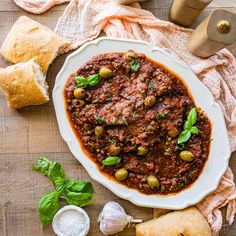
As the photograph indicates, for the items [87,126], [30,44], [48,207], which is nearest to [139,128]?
[87,126]

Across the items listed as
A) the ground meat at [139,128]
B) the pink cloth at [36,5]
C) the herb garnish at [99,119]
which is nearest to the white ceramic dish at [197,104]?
the ground meat at [139,128]

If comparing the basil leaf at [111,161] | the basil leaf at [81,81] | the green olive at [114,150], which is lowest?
the basil leaf at [111,161]

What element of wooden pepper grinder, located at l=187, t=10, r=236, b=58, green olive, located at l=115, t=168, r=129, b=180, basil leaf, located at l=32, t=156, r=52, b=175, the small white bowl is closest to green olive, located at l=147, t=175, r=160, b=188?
green olive, located at l=115, t=168, r=129, b=180

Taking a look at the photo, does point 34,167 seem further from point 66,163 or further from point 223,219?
point 223,219

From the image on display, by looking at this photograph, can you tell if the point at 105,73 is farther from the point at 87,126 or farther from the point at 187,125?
the point at 187,125

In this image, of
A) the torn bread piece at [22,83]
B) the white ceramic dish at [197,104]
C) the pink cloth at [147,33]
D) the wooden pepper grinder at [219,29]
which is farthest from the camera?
the pink cloth at [147,33]

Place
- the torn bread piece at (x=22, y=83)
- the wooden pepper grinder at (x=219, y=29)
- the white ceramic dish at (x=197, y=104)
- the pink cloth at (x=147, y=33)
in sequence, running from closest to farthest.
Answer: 1. the wooden pepper grinder at (x=219, y=29)
2. the torn bread piece at (x=22, y=83)
3. the white ceramic dish at (x=197, y=104)
4. the pink cloth at (x=147, y=33)

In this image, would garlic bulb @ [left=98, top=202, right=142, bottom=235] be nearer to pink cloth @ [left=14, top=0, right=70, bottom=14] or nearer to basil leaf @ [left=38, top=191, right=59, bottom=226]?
basil leaf @ [left=38, top=191, right=59, bottom=226]

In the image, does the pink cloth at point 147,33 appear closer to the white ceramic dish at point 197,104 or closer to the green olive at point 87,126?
the white ceramic dish at point 197,104
